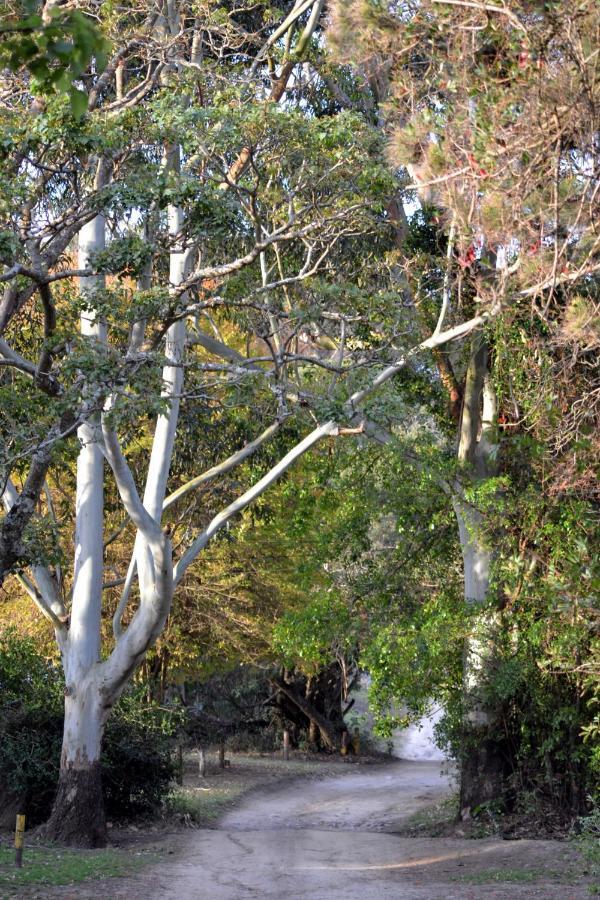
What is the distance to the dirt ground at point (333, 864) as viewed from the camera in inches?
475

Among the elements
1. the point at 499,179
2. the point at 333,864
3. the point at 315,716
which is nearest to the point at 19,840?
the point at 333,864

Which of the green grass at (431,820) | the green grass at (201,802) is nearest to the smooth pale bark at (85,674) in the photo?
the green grass at (201,802)

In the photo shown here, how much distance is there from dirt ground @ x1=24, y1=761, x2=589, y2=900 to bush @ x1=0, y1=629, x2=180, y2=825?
1.04 meters

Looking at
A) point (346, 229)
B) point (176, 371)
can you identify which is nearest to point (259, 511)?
point (176, 371)

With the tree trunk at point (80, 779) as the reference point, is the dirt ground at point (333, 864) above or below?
below

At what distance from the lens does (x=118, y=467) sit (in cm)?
1420

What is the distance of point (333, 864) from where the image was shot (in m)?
15.2

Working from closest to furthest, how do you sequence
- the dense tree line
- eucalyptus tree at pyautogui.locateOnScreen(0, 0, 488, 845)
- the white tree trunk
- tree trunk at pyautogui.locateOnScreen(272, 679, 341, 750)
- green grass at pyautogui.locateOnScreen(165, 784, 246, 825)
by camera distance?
the dense tree line, eucalyptus tree at pyautogui.locateOnScreen(0, 0, 488, 845), the white tree trunk, green grass at pyautogui.locateOnScreen(165, 784, 246, 825), tree trunk at pyautogui.locateOnScreen(272, 679, 341, 750)

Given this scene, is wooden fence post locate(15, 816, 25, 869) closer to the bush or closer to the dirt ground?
the dirt ground

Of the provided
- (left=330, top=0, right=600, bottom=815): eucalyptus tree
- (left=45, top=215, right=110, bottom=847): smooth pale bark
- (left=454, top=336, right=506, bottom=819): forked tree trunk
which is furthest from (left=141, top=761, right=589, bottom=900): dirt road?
(left=330, top=0, right=600, bottom=815): eucalyptus tree

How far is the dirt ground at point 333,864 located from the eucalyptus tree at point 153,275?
2379 mm

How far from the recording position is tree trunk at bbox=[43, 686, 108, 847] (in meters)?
15.7

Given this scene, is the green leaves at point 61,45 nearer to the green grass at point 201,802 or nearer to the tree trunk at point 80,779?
the tree trunk at point 80,779

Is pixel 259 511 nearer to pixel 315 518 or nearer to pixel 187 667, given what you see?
pixel 315 518
